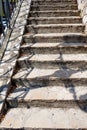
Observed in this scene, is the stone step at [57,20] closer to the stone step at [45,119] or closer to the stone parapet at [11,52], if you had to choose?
the stone parapet at [11,52]

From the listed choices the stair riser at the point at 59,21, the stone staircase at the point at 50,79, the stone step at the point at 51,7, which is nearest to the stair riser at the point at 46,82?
the stone staircase at the point at 50,79

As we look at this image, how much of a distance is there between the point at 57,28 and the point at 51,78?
167cm

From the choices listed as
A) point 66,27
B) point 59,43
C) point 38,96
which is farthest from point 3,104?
point 66,27

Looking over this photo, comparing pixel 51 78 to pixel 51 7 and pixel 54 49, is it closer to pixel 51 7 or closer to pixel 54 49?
A: pixel 54 49

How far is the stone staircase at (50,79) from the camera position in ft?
11.3

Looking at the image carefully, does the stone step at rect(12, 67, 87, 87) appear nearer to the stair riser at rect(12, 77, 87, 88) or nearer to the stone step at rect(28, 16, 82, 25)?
the stair riser at rect(12, 77, 87, 88)

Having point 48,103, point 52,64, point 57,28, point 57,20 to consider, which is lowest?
point 48,103

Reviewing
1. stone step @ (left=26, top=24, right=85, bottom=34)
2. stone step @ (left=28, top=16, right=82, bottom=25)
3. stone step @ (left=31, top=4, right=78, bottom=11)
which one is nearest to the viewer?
stone step @ (left=26, top=24, right=85, bottom=34)

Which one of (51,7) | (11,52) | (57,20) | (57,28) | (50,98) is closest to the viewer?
(50,98)

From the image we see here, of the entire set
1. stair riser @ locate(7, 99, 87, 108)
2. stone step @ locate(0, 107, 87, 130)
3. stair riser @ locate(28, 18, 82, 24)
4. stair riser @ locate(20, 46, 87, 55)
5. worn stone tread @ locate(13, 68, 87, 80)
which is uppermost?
stair riser @ locate(28, 18, 82, 24)

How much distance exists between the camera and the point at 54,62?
169 inches

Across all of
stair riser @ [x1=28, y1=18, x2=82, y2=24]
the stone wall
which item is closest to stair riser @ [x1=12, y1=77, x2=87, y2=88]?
the stone wall

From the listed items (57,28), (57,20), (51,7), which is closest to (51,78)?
(57,28)

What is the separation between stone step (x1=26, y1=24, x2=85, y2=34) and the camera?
16.9ft
